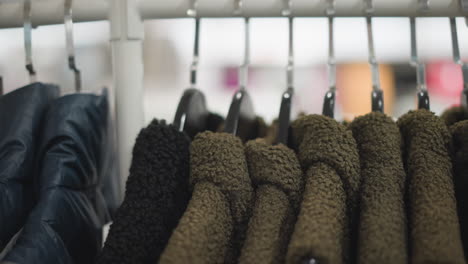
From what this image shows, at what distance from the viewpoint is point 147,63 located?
1.78 metres

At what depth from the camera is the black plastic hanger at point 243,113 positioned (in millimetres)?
447

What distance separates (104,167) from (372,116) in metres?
0.36

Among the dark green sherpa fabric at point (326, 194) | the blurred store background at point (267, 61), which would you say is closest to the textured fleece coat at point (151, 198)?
the dark green sherpa fabric at point (326, 194)

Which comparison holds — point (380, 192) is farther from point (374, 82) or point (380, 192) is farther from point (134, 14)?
point (134, 14)

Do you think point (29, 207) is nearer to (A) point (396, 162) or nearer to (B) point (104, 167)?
(B) point (104, 167)

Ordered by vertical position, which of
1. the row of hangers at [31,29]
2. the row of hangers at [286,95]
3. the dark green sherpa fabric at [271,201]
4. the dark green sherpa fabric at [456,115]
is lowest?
the dark green sherpa fabric at [271,201]

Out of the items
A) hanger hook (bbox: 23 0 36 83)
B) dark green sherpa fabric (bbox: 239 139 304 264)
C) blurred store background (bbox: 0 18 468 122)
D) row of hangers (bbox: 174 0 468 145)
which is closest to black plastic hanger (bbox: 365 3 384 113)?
row of hangers (bbox: 174 0 468 145)

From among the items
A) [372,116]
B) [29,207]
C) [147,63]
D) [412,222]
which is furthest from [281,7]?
[147,63]

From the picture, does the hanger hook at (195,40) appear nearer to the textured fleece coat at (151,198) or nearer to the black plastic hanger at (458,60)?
the textured fleece coat at (151,198)

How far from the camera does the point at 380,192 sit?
13.8 inches

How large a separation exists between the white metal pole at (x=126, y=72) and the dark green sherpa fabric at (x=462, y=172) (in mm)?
349

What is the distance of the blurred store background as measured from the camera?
62.8 inches

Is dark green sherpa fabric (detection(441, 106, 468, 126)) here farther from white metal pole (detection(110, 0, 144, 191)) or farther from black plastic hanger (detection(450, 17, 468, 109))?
white metal pole (detection(110, 0, 144, 191))

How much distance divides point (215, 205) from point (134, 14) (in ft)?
0.85
